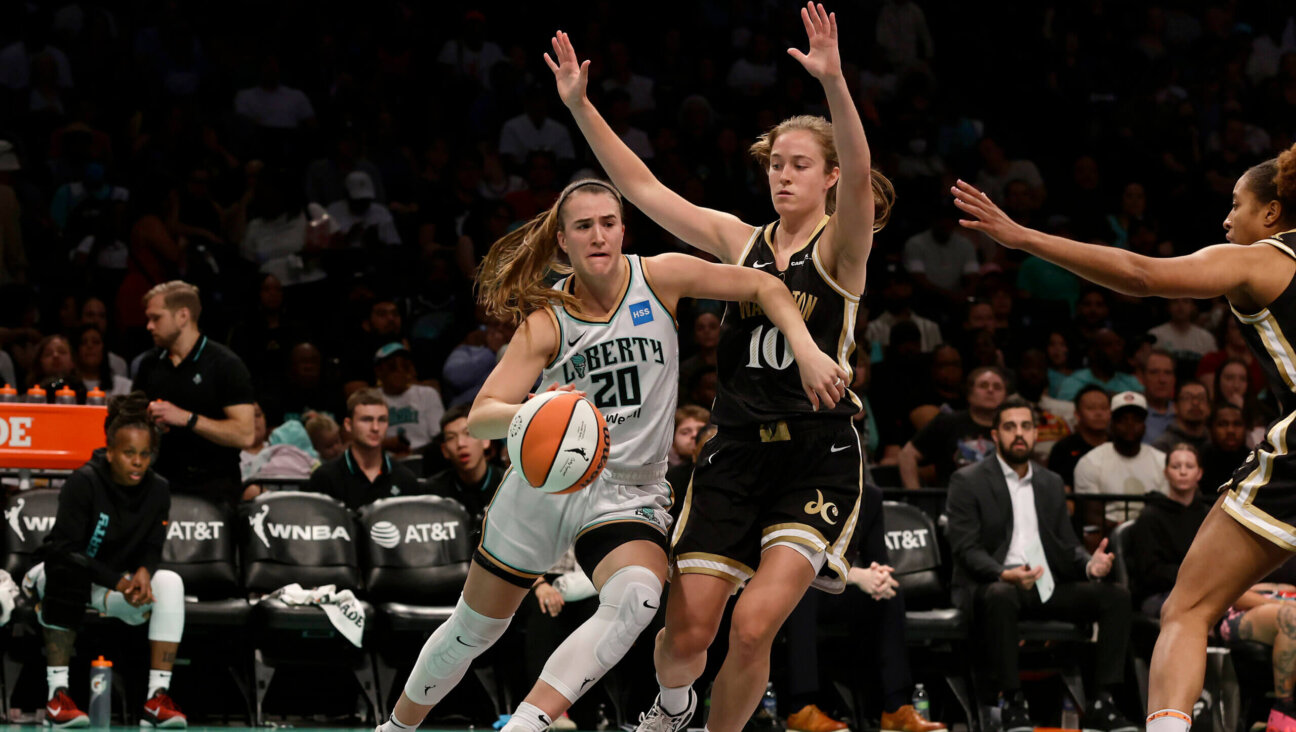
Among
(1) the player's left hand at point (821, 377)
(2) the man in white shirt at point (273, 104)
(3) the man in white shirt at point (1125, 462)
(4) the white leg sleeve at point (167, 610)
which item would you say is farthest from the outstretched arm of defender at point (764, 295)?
(2) the man in white shirt at point (273, 104)

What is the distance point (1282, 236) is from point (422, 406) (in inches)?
265

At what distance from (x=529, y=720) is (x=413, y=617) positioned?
11.6 ft

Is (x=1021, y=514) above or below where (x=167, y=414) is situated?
below

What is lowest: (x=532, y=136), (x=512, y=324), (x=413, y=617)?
(x=413, y=617)

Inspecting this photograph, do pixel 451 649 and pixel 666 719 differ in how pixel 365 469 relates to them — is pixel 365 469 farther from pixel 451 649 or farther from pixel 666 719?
pixel 666 719

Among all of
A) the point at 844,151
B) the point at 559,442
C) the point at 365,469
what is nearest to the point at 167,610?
the point at 365,469

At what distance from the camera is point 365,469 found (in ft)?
28.7

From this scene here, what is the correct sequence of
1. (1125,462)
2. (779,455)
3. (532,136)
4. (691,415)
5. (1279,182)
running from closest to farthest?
(1279,182) → (779,455) → (691,415) → (1125,462) → (532,136)

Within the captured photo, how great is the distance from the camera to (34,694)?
8203mm

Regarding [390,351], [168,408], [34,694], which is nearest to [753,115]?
[390,351]

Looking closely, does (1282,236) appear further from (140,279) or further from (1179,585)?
(140,279)

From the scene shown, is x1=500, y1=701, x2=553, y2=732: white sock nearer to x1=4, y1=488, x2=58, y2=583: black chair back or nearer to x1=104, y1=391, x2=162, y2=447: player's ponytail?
x1=104, y1=391, x2=162, y2=447: player's ponytail

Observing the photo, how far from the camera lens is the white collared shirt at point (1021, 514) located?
8445 mm

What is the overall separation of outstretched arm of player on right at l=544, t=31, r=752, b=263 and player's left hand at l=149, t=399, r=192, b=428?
11.6 ft
